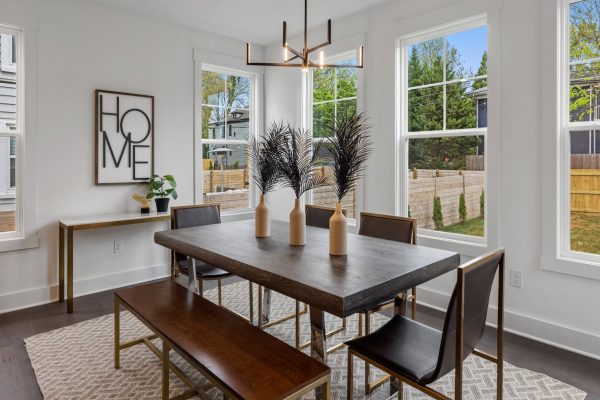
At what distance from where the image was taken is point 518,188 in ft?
9.56

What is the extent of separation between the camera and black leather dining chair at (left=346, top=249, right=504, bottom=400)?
1420 mm


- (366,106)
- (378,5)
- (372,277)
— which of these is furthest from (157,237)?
(378,5)

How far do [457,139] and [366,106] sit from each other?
99 centimetres

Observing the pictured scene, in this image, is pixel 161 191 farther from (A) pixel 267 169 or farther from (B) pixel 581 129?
(B) pixel 581 129

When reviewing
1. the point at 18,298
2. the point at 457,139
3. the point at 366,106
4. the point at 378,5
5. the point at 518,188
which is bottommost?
the point at 18,298

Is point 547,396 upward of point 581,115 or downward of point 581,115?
downward

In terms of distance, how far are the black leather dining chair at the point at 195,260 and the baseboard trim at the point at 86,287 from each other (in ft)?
4.08

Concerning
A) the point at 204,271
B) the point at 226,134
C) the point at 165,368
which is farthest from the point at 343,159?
the point at 226,134

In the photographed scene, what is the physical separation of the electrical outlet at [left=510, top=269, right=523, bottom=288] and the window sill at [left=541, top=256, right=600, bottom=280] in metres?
0.19

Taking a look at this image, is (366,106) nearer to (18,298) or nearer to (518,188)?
(518,188)

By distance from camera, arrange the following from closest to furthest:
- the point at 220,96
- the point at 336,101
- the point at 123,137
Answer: the point at 123,137 → the point at 336,101 → the point at 220,96

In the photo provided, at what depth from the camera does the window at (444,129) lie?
10.6ft

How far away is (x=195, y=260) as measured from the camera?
3.08m

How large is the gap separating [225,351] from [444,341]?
89 cm
